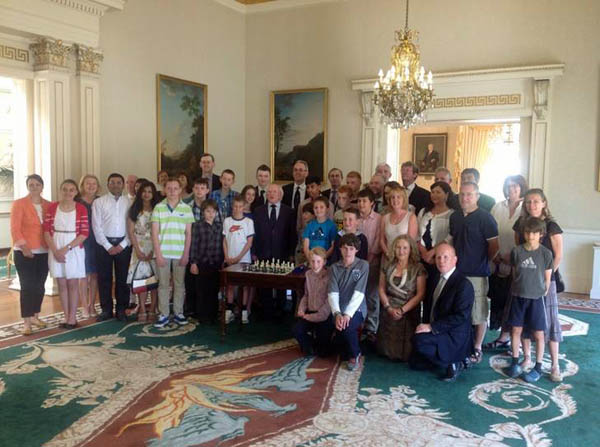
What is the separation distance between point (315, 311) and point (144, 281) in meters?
2.12

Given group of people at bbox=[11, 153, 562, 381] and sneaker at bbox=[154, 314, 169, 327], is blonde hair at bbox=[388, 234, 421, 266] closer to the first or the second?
group of people at bbox=[11, 153, 562, 381]

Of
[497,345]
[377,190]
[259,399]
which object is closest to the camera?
[259,399]

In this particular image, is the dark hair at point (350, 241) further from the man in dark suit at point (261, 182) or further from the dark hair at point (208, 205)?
the man in dark suit at point (261, 182)

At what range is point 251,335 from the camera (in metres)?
5.58

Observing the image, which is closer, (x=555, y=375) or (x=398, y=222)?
(x=555, y=375)

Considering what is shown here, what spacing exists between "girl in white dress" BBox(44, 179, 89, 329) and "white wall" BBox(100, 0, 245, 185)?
2024 millimetres

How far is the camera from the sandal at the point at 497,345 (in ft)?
17.3

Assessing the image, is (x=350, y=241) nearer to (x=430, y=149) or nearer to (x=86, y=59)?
(x=86, y=59)

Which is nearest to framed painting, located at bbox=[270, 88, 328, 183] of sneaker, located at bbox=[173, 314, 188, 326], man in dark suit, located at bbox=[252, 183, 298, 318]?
man in dark suit, located at bbox=[252, 183, 298, 318]

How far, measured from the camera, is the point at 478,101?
332 inches

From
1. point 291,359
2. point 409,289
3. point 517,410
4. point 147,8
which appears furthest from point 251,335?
point 147,8

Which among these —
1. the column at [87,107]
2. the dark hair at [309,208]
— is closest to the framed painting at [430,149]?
the dark hair at [309,208]

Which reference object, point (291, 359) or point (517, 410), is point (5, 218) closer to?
point (291, 359)

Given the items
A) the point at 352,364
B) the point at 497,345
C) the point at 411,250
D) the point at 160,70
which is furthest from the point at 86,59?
the point at 497,345
